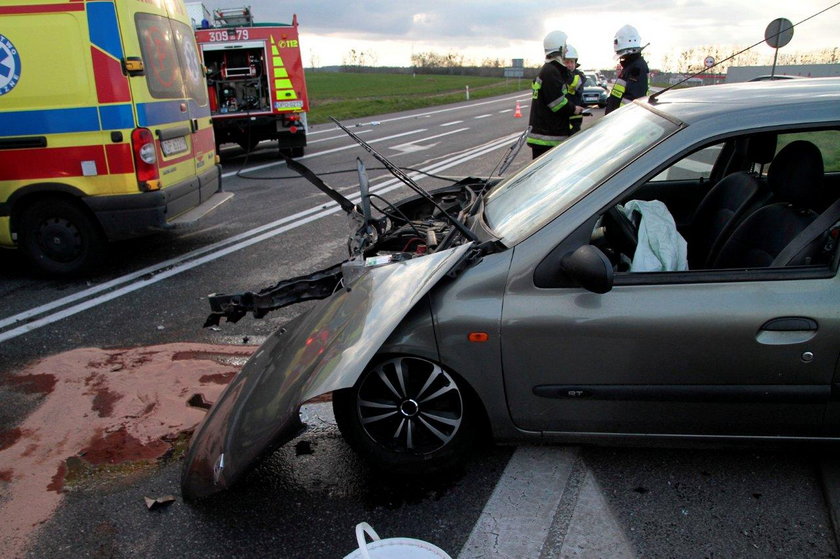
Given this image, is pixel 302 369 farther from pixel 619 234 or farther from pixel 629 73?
pixel 629 73

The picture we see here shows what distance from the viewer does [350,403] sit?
2.79 meters

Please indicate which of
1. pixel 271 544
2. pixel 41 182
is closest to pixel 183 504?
pixel 271 544

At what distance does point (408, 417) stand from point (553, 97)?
459 cm

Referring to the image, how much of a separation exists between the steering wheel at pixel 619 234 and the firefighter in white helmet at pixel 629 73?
395 cm

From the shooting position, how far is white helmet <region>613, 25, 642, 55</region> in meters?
6.69

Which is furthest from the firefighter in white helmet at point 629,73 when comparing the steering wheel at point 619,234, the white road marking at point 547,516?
the white road marking at point 547,516

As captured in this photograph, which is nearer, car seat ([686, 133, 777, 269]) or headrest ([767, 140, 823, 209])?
headrest ([767, 140, 823, 209])

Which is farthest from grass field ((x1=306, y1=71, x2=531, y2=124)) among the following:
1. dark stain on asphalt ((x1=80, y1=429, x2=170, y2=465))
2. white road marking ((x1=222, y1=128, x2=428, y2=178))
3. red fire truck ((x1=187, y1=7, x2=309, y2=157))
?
dark stain on asphalt ((x1=80, y1=429, x2=170, y2=465))

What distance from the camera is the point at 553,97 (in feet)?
21.1

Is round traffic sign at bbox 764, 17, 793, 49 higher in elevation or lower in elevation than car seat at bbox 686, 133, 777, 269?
higher

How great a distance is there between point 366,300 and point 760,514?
1.79 metres

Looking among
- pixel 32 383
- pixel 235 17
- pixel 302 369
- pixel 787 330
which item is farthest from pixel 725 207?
pixel 235 17

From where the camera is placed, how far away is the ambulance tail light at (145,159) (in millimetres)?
5645

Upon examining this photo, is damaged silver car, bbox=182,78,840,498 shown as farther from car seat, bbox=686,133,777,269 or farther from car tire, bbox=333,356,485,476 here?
car seat, bbox=686,133,777,269
